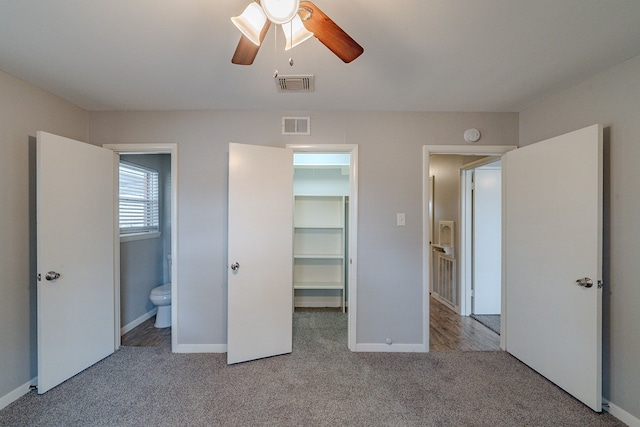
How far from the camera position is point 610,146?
1816 millimetres

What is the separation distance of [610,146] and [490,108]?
37.1 inches

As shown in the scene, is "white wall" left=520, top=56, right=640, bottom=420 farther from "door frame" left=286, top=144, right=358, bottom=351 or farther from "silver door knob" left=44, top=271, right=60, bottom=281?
"silver door knob" left=44, top=271, right=60, bottom=281

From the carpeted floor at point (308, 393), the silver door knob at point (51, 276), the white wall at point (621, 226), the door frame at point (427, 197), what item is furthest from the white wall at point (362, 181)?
the silver door knob at point (51, 276)

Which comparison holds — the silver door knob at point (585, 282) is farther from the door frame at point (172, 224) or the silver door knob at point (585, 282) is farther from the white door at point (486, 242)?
the door frame at point (172, 224)

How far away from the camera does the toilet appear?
3019mm

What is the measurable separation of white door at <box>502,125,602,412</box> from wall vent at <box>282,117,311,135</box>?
198 centimetres

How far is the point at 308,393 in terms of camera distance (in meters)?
1.92

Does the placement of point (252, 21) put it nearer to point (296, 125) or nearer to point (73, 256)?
point (296, 125)

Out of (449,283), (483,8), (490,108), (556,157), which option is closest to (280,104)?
(483,8)

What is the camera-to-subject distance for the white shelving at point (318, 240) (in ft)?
12.2

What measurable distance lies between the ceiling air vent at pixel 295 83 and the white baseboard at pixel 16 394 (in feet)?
9.53

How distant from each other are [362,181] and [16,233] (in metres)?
2.81

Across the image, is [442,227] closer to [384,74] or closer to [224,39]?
[384,74]

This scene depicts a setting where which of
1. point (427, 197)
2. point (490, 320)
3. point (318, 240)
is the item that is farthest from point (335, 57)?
point (490, 320)
